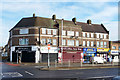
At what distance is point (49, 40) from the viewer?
139ft

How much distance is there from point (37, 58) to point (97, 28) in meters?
23.1

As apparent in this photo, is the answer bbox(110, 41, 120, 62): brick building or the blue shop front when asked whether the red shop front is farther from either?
bbox(110, 41, 120, 62): brick building

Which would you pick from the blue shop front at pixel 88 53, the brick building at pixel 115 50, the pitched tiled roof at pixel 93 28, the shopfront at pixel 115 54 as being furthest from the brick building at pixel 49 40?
the shopfront at pixel 115 54

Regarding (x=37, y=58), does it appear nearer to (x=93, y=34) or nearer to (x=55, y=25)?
(x=55, y=25)

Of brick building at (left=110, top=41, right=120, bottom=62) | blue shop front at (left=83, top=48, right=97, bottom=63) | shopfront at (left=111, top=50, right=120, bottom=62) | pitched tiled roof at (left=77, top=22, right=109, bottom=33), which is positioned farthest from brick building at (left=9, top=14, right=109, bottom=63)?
shopfront at (left=111, top=50, right=120, bottom=62)

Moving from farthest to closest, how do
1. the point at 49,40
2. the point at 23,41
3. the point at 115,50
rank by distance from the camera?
the point at 115,50 → the point at 49,40 → the point at 23,41

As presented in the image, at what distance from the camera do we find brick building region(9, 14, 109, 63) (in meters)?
41.1

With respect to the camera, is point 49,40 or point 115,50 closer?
point 49,40

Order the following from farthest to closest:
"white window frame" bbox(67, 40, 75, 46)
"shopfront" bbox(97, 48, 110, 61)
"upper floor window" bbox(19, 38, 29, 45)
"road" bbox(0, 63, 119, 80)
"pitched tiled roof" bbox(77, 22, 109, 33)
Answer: "pitched tiled roof" bbox(77, 22, 109, 33), "shopfront" bbox(97, 48, 110, 61), "white window frame" bbox(67, 40, 75, 46), "upper floor window" bbox(19, 38, 29, 45), "road" bbox(0, 63, 119, 80)

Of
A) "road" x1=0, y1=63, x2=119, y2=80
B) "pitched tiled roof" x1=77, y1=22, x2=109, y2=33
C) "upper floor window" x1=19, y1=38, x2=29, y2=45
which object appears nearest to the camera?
"road" x1=0, y1=63, x2=119, y2=80

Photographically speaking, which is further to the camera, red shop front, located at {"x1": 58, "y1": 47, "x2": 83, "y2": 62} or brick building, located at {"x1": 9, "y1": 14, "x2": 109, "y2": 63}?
red shop front, located at {"x1": 58, "y1": 47, "x2": 83, "y2": 62}

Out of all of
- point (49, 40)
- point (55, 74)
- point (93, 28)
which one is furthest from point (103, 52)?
point (55, 74)

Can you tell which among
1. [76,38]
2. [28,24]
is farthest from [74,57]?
[28,24]

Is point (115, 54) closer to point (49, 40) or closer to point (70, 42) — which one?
point (70, 42)
